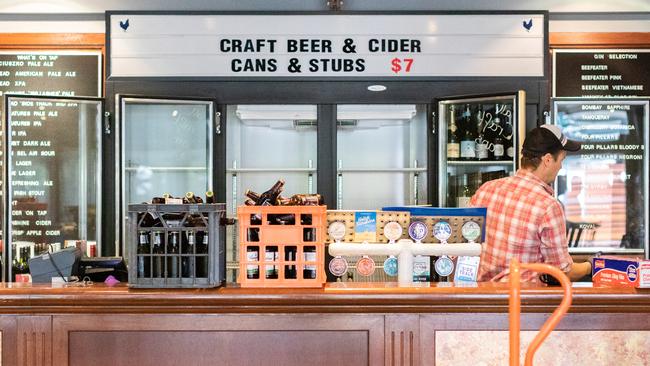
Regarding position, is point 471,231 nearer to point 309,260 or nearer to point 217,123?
point 309,260

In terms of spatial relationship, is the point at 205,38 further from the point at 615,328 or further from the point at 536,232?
the point at 615,328

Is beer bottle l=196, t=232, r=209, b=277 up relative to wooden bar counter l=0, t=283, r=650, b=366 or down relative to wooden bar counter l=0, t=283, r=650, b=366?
up

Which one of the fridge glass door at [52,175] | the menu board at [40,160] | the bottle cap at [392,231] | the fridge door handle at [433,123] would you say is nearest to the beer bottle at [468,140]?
the fridge door handle at [433,123]

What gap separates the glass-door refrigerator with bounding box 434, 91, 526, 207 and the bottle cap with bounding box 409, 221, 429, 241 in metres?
1.71

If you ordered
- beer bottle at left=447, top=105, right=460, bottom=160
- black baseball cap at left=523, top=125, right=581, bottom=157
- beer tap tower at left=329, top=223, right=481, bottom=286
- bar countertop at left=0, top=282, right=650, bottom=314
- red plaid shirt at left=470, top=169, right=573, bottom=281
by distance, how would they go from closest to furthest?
1. bar countertop at left=0, top=282, right=650, bottom=314
2. beer tap tower at left=329, top=223, right=481, bottom=286
3. red plaid shirt at left=470, top=169, right=573, bottom=281
4. black baseball cap at left=523, top=125, right=581, bottom=157
5. beer bottle at left=447, top=105, right=460, bottom=160

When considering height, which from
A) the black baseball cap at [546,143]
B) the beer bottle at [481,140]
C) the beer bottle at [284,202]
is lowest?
the beer bottle at [284,202]

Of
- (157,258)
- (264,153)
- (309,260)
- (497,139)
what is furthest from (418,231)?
(264,153)

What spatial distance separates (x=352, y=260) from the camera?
3.90 m

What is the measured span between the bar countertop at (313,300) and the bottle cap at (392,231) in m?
0.23

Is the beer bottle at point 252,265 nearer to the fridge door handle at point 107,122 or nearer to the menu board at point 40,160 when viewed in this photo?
the fridge door handle at point 107,122

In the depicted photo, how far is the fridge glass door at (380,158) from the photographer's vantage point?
14.3 feet

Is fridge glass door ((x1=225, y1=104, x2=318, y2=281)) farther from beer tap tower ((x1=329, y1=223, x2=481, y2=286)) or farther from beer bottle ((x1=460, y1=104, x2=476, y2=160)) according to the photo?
beer tap tower ((x1=329, y1=223, x2=481, y2=286))

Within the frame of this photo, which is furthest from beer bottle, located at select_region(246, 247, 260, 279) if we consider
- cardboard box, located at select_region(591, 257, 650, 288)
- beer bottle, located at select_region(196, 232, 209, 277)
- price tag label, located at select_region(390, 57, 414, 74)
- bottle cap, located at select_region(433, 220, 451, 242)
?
price tag label, located at select_region(390, 57, 414, 74)

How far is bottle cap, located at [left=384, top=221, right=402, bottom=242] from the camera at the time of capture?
2100 mm
